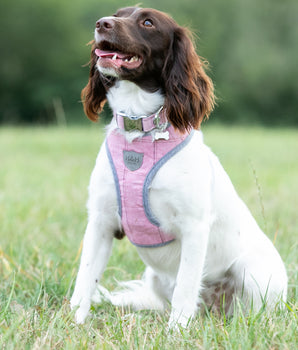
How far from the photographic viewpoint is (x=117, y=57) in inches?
104

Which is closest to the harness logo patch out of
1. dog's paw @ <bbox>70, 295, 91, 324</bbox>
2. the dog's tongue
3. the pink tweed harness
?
the pink tweed harness

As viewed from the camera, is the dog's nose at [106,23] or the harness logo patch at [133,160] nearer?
the dog's nose at [106,23]

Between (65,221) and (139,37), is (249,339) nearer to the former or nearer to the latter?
(139,37)

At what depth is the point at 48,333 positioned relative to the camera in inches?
83.5

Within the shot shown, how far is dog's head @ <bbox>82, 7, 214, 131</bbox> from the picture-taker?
101 inches

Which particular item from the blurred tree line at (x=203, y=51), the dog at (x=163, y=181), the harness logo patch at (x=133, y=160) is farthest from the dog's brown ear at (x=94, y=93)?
the blurred tree line at (x=203, y=51)

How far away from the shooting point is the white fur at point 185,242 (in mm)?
2600

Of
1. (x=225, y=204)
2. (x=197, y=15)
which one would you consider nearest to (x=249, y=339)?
(x=225, y=204)

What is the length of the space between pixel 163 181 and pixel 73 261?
1.11 meters

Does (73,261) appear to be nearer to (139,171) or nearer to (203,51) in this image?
(139,171)

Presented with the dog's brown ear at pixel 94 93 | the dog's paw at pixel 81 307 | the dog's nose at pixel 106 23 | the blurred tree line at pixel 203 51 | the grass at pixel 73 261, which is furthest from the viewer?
the blurred tree line at pixel 203 51

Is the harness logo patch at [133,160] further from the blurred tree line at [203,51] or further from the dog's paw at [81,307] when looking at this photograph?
the blurred tree line at [203,51]

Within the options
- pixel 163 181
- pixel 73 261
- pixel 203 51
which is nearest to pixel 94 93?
pixel 163 181

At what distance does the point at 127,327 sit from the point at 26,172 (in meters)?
4.94
